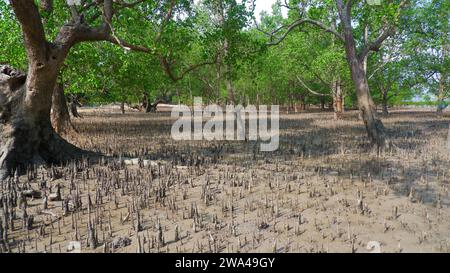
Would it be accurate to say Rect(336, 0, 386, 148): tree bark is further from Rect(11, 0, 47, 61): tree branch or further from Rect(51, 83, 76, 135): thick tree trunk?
Rect(51, 83, 76, 135): thick tree trunk

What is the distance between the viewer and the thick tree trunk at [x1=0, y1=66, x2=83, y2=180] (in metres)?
7.48

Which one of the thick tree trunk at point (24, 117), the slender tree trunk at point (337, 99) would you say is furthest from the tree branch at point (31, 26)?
the slender tree trunk at point (337, 99)

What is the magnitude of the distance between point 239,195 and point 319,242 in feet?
7.41

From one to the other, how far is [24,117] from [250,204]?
569 centimetres

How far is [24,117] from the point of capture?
7.74m

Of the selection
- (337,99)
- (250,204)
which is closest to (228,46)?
(250,204)

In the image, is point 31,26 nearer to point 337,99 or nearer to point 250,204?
point 250,204

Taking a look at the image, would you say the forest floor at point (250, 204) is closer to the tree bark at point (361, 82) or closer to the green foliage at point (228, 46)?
the tree bark at point (361, 82)

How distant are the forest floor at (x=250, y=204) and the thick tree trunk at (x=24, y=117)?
60 cm

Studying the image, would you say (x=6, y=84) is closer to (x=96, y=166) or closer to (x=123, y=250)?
(x=96, y=166)

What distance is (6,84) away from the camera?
7.85 m

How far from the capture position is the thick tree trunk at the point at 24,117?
294 inches
